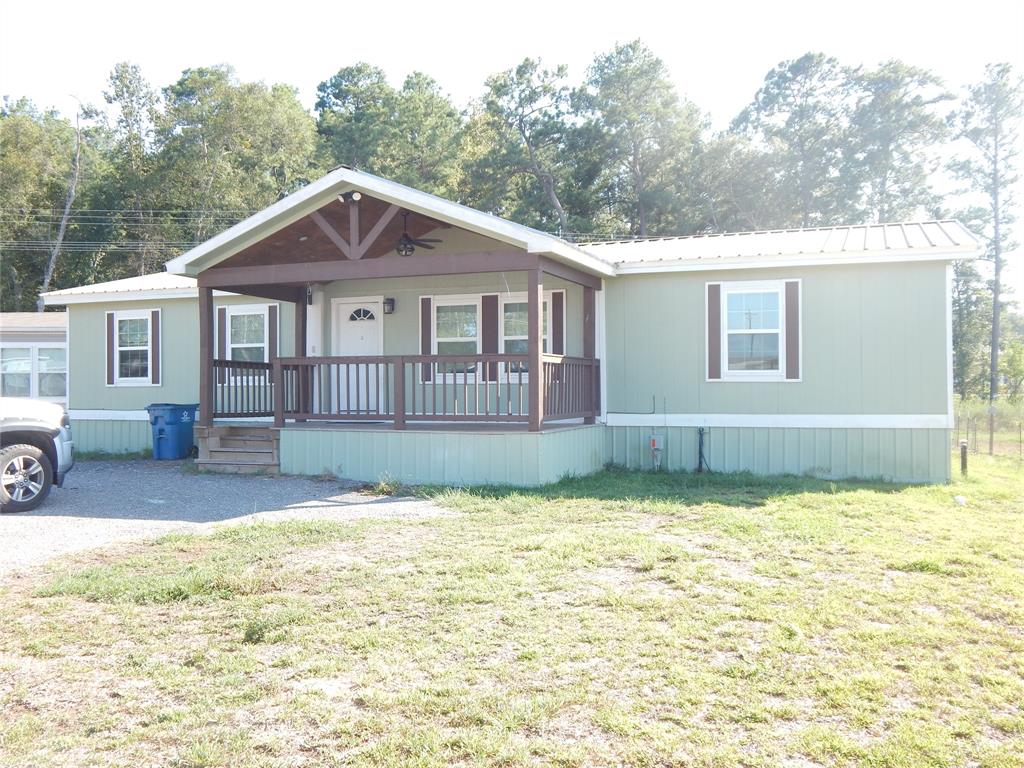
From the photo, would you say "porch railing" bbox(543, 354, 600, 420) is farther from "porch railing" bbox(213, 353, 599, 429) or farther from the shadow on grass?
the shadow on grass

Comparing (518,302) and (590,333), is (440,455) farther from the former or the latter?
(518,302)

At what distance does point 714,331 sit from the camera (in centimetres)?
1091

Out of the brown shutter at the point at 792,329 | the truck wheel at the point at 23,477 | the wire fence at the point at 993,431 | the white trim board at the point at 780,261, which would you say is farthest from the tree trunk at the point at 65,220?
the wire fence at the point at 993,431

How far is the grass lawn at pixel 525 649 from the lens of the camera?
3.11 m

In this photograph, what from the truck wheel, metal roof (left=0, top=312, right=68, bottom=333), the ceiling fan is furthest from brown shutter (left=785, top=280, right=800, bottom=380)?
metal roof (left=0, top=312, right=68, bottom=333)

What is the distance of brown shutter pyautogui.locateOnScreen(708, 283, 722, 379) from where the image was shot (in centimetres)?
1088

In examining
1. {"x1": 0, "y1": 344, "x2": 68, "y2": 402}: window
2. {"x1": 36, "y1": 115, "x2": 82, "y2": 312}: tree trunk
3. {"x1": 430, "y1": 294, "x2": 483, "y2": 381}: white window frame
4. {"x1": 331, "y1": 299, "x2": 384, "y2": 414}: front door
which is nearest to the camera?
{"x1": 430, "y1": 294, "x2": 483, "y2": 381}: white window frame

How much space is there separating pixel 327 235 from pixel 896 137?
2535 cm

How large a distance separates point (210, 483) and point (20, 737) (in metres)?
7.11

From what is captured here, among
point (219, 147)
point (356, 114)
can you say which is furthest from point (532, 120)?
point (219, 147)

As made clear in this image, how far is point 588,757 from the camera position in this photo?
9.82 feet

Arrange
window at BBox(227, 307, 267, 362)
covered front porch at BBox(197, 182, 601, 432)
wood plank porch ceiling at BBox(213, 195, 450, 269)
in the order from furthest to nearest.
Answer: window at BBox(227, 307, 267, 362) < wood plank porch ceiling at BBox(213, 195, 450, 269) < covered front porch at BBox(197, 182, 601, 432)

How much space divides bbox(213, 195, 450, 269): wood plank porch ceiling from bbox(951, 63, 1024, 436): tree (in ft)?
87.1

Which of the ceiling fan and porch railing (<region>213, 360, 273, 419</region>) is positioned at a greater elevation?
the ceiling fan
